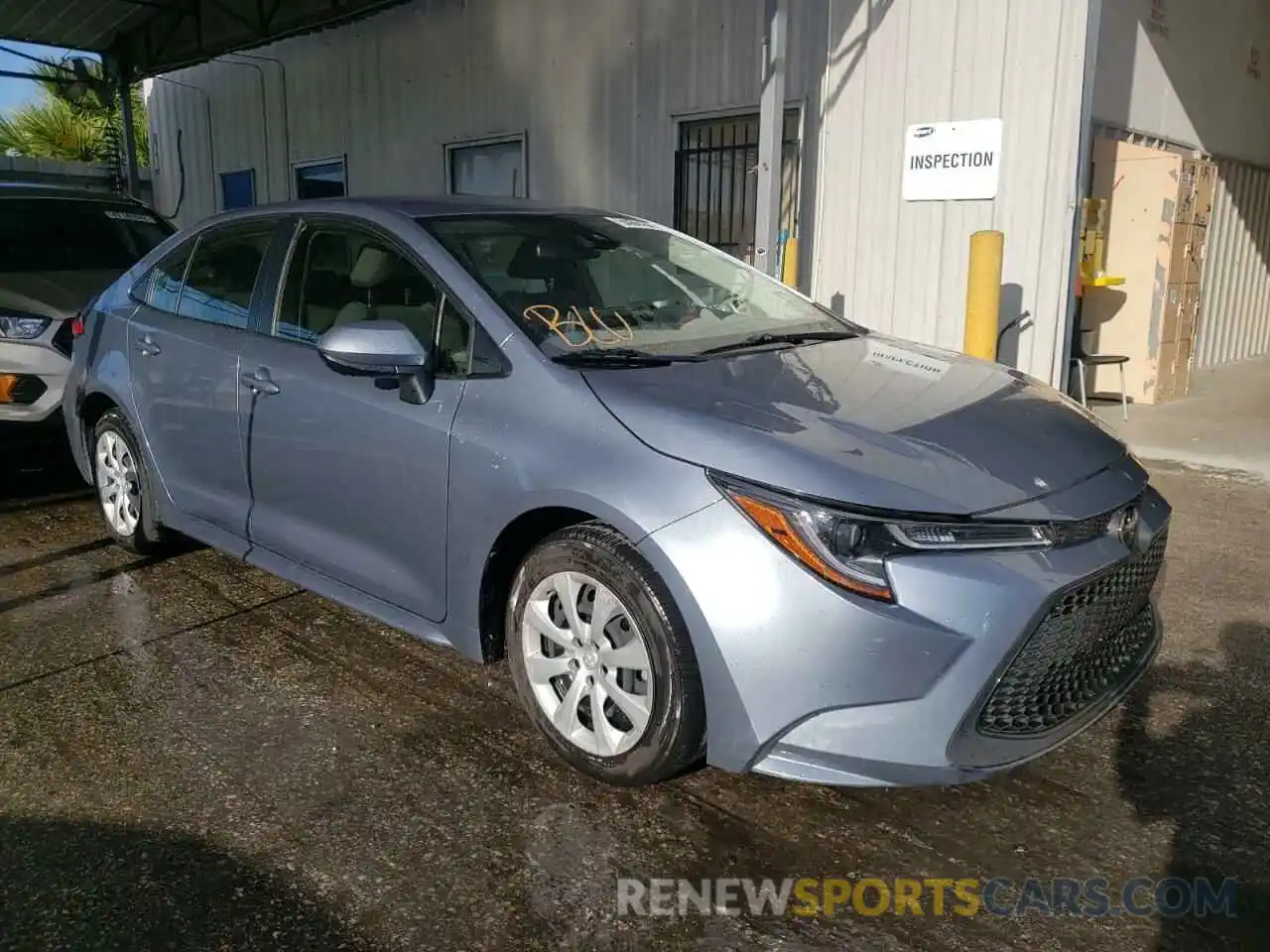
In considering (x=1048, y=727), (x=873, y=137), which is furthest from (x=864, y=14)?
(x=1048, y=727)

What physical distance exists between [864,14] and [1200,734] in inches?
269

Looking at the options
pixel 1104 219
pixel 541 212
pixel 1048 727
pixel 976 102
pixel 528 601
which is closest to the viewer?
pixel 1048 727

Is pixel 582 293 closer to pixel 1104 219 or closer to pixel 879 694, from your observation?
pixel 879 694

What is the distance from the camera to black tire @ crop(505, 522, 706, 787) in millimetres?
2578

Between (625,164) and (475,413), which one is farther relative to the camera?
(625,164)

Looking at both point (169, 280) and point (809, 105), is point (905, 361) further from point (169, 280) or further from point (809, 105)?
point (809, 105)

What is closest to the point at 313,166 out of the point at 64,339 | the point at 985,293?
the point at 64,339

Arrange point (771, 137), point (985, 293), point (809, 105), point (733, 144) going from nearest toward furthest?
1. point (771, 137)
2. point (985, 293)
3. point (809, 105)
4. point (733, 144)

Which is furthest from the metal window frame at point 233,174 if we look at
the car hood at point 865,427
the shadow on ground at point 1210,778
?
the shadow on ground at point 1210,778

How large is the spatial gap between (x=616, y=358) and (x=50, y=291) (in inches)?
188

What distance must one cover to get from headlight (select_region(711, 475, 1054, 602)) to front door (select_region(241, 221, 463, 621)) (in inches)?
44.0

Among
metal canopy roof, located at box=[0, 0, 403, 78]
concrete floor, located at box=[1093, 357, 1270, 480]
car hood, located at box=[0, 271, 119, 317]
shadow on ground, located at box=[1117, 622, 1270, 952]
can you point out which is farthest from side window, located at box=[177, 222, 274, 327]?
metal canopy roof, located at box=[0, 0, 403, 78]

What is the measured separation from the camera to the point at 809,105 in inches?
353

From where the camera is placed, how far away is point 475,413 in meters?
3.06
